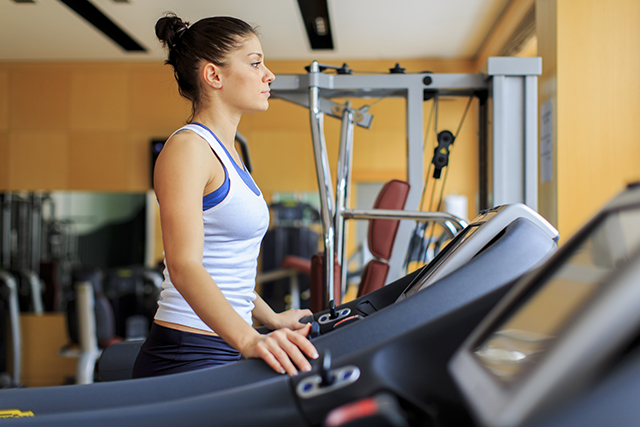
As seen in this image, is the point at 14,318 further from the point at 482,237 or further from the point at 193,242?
the point at 482,237

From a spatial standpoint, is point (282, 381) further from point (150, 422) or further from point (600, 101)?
point (600, 101)

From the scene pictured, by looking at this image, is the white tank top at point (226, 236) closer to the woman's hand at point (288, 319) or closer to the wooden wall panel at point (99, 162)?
the woman's hand at point (288, 319)

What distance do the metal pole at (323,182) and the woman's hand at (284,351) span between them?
1023mm

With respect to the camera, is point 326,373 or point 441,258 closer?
point 326,373

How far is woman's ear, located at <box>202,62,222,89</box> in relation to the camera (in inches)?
38.9

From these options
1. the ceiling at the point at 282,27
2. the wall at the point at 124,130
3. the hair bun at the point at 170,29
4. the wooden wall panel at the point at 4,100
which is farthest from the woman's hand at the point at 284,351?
the wooden wall panel at the point at 4,100

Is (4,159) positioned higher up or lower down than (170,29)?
higher up

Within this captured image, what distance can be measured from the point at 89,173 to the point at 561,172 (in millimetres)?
4074

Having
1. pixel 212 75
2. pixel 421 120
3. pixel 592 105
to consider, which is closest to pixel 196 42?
pixel 212 75

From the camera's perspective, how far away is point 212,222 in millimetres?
892

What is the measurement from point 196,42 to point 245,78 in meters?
0.13

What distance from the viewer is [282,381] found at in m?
0.61

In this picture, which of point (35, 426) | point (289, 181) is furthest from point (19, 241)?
point (35, 426)

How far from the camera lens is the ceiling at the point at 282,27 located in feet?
11.4
